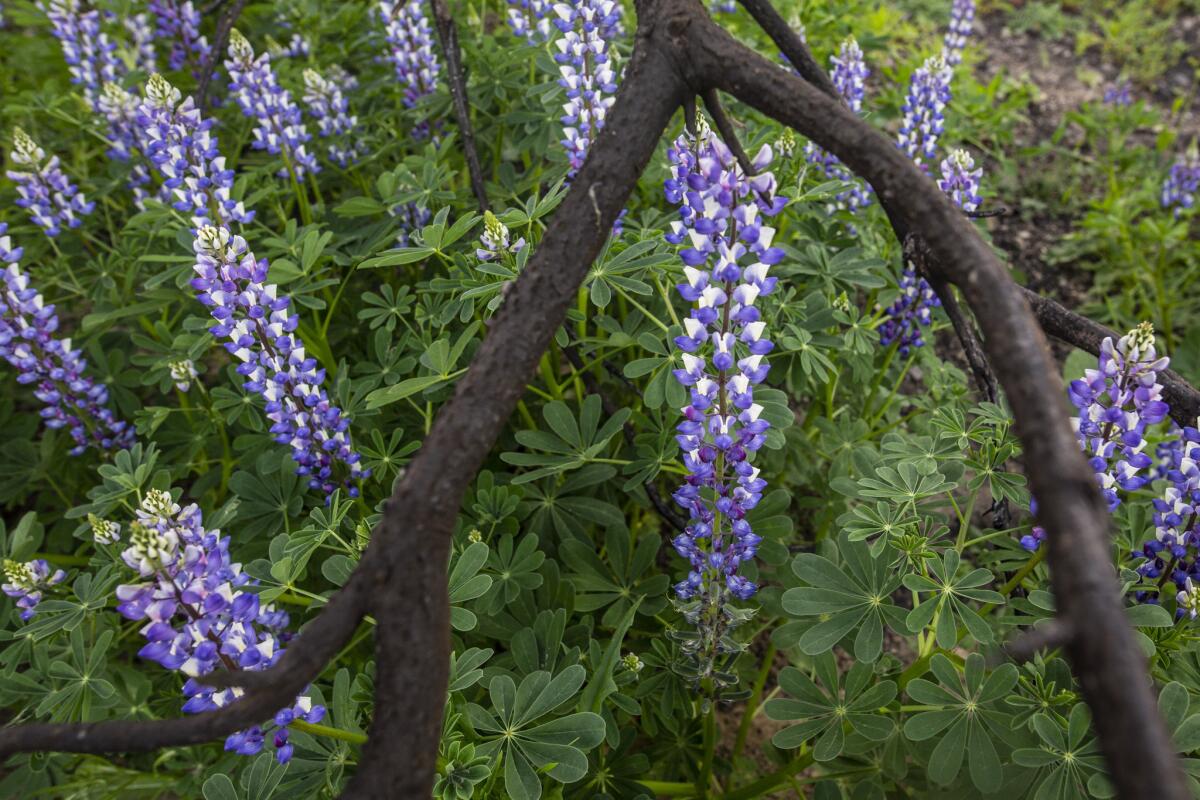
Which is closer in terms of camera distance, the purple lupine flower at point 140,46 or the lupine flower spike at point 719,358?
the lupine flower spike at point 719,358

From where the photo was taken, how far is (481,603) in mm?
2023

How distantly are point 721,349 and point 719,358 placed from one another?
0.02 meters

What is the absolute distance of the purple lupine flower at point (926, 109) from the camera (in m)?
2.95

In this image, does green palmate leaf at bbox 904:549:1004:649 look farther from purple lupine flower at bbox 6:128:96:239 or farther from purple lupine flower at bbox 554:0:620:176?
purple lupine flower at bbox 6:128:96:239

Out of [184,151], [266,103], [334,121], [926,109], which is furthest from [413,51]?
[926,109]

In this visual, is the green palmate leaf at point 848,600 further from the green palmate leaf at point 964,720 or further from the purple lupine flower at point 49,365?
the purple lupine flower at point 49,365

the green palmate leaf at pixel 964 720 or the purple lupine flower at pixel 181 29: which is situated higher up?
the purple lupine flower at pixel 181 29

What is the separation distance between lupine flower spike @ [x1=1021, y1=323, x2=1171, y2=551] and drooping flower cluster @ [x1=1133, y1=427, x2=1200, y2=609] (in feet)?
0.30

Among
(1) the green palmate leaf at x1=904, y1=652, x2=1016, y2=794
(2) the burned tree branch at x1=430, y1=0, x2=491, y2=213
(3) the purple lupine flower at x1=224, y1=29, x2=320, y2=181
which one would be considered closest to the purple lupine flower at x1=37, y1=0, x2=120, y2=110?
(3) the purple lupine flower at x1=224, y1=29, x2=320, y2=181

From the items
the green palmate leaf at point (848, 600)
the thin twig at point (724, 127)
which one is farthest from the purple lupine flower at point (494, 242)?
the green palmate leaf at point (848, 600)

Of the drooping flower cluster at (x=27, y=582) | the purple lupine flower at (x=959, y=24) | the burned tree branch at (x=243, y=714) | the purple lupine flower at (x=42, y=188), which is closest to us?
the burned tree branch at (x=243, y=714)

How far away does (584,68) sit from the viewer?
7.32ft

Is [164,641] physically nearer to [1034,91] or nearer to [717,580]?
[717,580]

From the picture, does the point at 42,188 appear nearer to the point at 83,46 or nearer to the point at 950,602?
the point at 83,46
